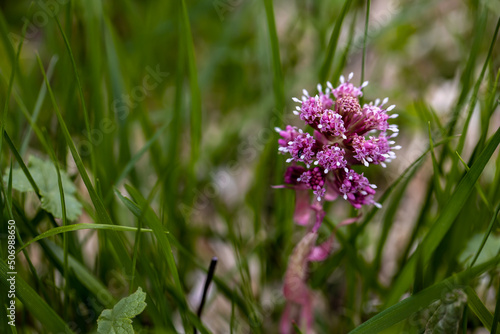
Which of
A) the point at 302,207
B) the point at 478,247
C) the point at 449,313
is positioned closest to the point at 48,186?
the point at 302,207

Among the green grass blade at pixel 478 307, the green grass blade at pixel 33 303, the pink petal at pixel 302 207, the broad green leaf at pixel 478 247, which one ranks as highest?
the green grass blade at pixel 33 303

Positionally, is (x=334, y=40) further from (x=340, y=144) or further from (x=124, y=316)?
(x=124, y=316)

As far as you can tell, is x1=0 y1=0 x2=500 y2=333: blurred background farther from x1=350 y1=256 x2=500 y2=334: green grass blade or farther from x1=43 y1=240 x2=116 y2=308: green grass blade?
x1=350 y1=256 x2=500 y2=334: green grass blade

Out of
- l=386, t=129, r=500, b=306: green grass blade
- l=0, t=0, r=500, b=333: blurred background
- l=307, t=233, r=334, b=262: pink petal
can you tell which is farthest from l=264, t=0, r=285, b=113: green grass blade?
l=386, t=129, r=500, b=306: green grass blade

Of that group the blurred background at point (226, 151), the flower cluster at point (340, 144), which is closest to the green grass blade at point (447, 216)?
the blurred background at point (226, 151)

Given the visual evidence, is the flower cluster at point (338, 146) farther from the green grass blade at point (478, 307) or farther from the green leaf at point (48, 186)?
the green leaf at point (48, 186)

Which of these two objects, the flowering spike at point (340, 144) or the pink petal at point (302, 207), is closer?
the flowering spike at point (340, 144)
